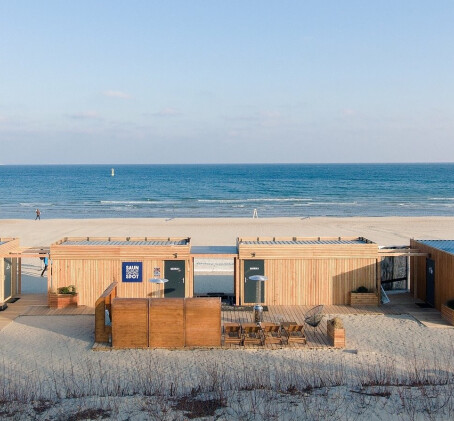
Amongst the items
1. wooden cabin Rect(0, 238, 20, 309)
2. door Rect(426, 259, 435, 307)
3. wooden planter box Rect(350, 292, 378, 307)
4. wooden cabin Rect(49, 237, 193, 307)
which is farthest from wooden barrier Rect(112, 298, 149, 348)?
door Rect(426, 259, 435, 307)

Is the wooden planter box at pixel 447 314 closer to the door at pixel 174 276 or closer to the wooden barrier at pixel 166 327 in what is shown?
the wooden barrier at pixel 166 327

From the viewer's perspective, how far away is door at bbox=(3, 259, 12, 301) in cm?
1880

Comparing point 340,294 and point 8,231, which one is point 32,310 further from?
point 8,231

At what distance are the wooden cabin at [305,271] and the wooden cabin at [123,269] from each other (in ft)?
6.02

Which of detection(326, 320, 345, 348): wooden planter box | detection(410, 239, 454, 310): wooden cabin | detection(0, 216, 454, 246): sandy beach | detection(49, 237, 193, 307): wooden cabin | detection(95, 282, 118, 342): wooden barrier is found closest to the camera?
detection(326, 320, 345, 348): wooden planter box

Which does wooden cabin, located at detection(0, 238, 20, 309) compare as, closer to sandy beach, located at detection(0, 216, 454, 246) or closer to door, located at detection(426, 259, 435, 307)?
sandy beach, located at detection(0, 216, 454, 246)

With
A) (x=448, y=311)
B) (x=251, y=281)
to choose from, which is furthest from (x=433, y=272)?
(x=251, y=281)

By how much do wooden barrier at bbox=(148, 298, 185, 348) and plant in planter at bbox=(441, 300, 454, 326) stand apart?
7.47 meters

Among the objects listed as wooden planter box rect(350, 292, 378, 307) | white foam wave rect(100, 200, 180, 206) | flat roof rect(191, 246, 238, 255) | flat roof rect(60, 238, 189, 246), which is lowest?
wooden planter box rect(350, 292, 378, 307)

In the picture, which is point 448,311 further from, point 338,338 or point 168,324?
point 168,324

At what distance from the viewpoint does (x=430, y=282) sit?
60.7 feet

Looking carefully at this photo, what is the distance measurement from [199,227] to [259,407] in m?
27.4

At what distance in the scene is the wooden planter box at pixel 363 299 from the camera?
61.0 ft

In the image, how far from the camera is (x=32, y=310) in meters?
17.9
